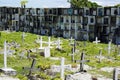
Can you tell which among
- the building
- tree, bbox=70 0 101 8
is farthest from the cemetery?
tree, bbox=70 0 101 8

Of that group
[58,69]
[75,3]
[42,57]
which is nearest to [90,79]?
[58,69]

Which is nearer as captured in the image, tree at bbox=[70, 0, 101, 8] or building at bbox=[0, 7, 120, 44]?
building at bbox=[0, 7, 120, 44]

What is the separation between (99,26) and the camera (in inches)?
2606

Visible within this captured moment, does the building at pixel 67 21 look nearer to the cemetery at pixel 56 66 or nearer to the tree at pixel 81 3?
the tree at pixel 81 3

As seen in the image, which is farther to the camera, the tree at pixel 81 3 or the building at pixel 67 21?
the tree at pixel 81 3

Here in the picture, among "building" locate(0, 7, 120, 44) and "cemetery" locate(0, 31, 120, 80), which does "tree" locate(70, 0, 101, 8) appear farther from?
"cemetery" locate(0, 31, 120, 80)

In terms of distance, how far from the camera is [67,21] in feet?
232

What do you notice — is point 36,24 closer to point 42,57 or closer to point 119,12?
point 119,12

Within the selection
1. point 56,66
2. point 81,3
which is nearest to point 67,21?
point 81,3

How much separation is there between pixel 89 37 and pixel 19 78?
1835 inches

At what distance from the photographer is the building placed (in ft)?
212

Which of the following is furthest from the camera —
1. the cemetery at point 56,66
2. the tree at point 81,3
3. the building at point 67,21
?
the tree at point 81,3

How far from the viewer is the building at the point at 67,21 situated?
2539 inches

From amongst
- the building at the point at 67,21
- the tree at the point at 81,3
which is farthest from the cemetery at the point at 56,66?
the tree at the point at 81,3
